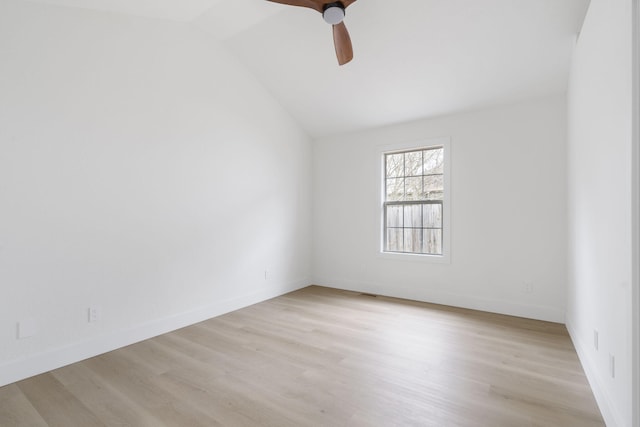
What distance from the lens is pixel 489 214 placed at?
3.60m

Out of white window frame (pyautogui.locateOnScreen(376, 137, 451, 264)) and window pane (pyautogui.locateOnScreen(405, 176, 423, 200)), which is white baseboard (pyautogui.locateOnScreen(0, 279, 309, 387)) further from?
window pane (pyautogui.locateOnScreen(405, 176, 423, 200))

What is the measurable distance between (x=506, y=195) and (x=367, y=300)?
199 centimetres

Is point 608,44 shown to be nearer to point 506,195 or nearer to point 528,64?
point 528,64

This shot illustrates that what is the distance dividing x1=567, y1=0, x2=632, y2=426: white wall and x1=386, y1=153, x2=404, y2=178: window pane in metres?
1.95

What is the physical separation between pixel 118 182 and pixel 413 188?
10.7 ft

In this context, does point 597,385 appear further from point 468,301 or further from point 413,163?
point 413,163

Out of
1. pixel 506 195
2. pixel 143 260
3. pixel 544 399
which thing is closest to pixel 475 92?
pixel 506 195

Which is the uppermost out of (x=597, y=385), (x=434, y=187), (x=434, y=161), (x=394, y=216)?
(x=434, y=161)

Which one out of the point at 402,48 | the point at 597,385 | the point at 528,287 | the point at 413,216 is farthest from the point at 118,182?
the point at 528,287

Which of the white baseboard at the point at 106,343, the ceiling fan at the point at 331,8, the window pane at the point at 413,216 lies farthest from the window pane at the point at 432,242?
the ceiling fan at the point at 331,8

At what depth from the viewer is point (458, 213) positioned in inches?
150

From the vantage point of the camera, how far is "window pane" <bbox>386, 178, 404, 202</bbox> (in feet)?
14.3

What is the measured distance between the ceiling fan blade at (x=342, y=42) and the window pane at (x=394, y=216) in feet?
7.46

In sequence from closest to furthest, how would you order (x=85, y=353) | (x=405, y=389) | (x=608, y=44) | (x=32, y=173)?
1. (x=608, y=44)
2. (x=405, y=389)
3. (x=32, y=173)
4. (x=85, y=353)
